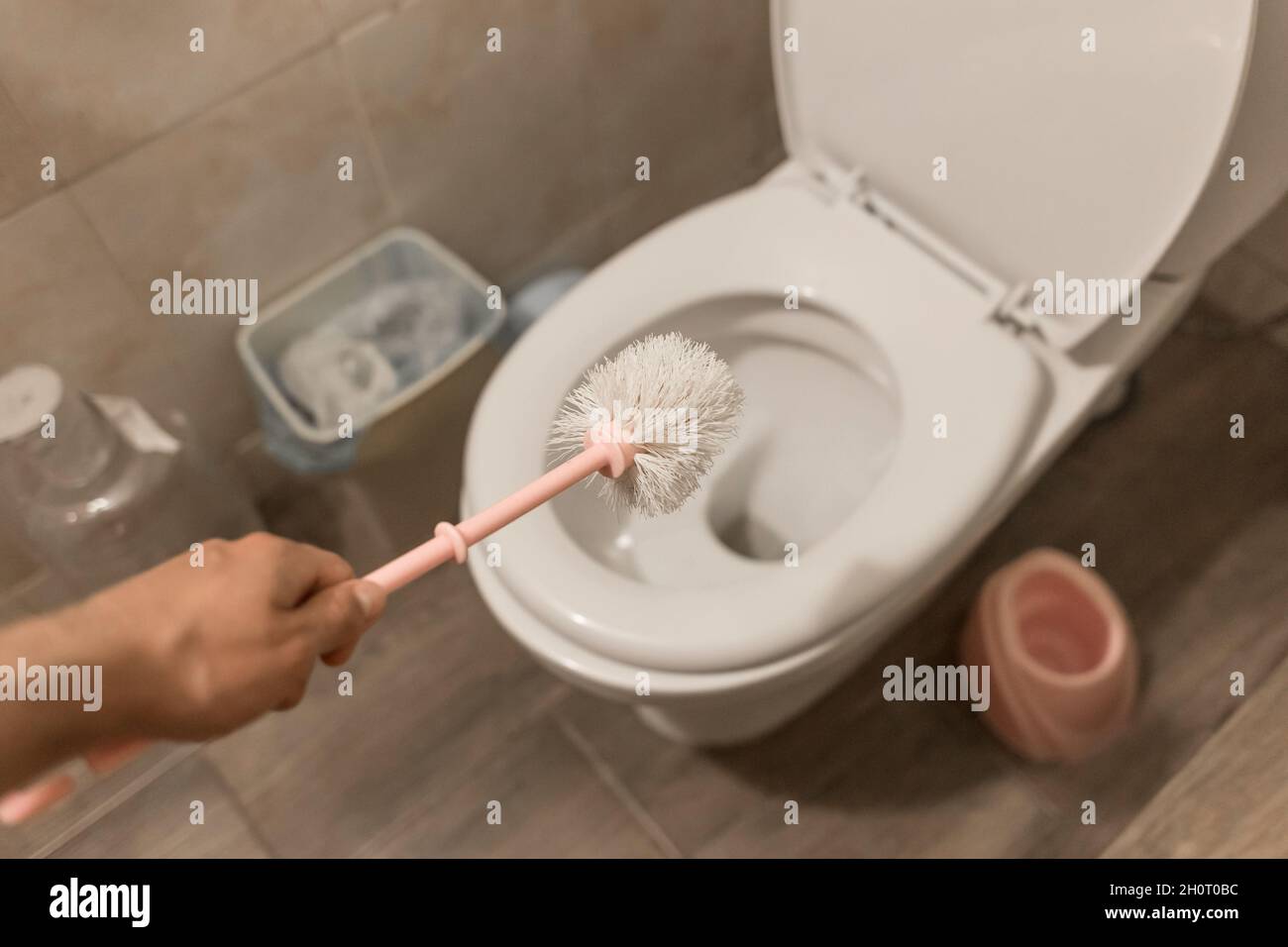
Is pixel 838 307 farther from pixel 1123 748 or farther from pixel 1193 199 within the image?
pixel 1123 748

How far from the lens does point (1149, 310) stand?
813 millimetres

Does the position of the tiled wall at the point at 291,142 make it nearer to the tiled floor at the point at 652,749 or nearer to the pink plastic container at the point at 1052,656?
the tiled floor at the point at 652,749

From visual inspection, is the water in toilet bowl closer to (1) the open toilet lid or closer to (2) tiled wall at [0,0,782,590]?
(1) the open toilet lid

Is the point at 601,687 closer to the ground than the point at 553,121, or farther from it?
closer to the ground

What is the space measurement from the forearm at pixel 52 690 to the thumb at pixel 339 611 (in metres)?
0.07

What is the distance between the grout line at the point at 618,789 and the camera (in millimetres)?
1018

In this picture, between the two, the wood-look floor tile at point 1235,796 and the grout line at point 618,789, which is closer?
the wood-look floor tile at point 1235,796

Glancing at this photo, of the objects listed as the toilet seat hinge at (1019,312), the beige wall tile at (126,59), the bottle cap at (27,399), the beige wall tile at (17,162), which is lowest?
the bottle cap at (27,399)

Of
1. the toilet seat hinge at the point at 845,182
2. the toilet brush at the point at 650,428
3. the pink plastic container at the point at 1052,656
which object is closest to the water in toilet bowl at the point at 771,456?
the toilet seat hinge at the point at 845,182

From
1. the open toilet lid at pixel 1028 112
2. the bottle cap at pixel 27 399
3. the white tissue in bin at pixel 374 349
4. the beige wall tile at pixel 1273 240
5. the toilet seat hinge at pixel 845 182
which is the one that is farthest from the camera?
the beige wall tile at pixel 1273 240

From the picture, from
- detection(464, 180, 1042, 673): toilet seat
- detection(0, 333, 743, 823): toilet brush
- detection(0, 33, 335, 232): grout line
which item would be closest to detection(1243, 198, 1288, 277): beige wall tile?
detection(464, 180, 1042, 673): toilet seat

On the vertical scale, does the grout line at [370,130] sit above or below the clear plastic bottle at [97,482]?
above
